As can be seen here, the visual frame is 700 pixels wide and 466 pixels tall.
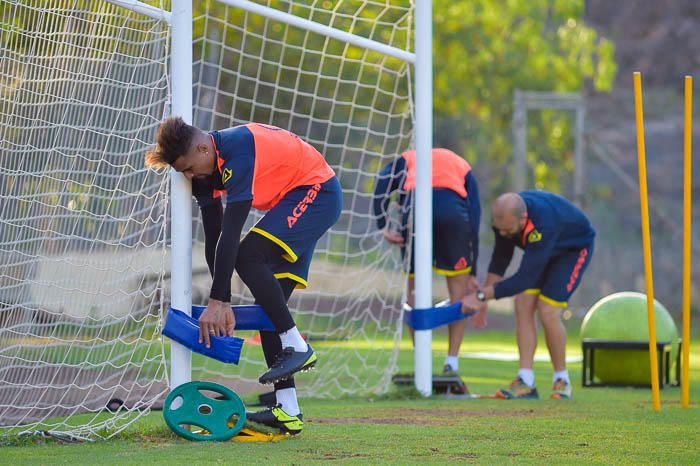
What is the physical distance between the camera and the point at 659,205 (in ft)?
56.9

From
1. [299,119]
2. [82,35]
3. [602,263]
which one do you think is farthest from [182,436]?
[602,263]

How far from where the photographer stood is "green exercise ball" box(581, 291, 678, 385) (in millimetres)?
8008

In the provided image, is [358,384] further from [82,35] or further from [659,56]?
[659,56]

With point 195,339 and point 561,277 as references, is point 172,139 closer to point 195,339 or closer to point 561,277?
point 195,339

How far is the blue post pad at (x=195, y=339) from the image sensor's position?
525 cm

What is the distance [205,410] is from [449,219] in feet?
10.5

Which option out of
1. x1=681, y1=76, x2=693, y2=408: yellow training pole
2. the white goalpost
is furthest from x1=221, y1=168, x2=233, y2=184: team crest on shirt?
x1=681, y1=76, x2=693, y2=408: yellow training pole

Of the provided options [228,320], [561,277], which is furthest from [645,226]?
[228,320]

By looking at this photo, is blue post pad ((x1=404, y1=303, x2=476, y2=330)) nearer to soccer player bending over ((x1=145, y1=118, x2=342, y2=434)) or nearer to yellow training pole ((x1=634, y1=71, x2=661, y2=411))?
yellow training pole ((x1=634, y1=71, x2=661, y2=411))

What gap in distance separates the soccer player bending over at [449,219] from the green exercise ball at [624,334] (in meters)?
1.09

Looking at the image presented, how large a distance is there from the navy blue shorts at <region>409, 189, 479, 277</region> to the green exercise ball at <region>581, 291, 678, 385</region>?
1155 millimetres

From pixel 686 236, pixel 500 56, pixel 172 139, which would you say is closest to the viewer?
pixel 172 139

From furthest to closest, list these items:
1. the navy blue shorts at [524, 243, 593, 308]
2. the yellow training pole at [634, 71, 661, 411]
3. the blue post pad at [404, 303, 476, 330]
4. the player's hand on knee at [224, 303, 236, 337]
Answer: the navy blue shorts at [524, 243, 593, 308]
the blue post pad at [404, 303, 476, 330]
the yellow training pole at [634, 71, 661, 411]
the player's hand on knee at [224, 303, 236, 337]

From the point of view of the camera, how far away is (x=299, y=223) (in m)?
5.29
